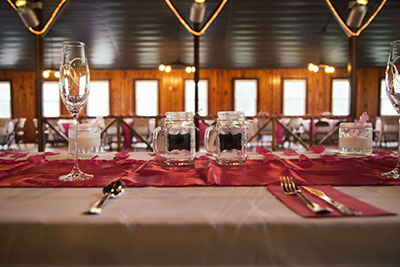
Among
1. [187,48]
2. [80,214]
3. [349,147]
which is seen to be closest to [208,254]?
[80,214]

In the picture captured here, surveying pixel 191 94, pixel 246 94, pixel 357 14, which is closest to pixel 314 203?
pixel 357 14

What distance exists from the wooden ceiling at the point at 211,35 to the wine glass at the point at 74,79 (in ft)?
20.0

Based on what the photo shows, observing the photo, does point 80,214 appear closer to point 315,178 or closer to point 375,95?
point 315,178

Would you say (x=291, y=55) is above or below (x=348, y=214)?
above

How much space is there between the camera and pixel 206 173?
0.82m

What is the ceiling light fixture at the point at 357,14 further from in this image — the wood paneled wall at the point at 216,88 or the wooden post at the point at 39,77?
the wood paneled wall at the point at 216,88

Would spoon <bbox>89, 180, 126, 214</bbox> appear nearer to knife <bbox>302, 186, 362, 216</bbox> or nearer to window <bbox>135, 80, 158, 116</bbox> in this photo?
knife <bbox>302, 186, 362, 216</bbox>

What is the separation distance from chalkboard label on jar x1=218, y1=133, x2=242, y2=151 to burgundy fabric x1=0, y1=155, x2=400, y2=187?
0.21 ft

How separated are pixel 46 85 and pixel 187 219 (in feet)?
39.6

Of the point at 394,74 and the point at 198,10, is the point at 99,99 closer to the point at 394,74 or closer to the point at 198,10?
the point at 198,10

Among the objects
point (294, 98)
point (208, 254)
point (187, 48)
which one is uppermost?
point (187, 48)

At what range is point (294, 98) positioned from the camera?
1123 centimetres

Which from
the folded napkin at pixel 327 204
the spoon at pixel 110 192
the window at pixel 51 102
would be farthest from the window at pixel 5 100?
the folded napkin at pixel 327 204

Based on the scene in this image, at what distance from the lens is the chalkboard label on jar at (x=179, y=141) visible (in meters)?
0.91
